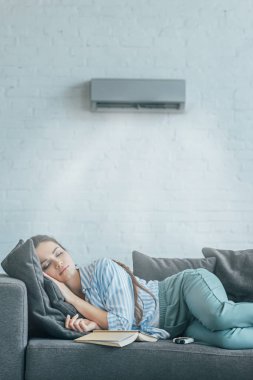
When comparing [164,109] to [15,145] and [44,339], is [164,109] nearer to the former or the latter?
[15,145]

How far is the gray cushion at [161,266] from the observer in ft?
11.3

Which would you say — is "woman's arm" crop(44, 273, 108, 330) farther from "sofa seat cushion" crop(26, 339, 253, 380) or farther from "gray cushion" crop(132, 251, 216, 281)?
"gray cushion" crop(132, 251, 216, 281)

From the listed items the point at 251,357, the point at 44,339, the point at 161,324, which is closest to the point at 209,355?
the point at 251,357

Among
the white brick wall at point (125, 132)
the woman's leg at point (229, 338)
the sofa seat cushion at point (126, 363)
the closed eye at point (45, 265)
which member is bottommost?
the sofa seat cushion at point (126, 363)

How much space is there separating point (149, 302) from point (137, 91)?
1908mm

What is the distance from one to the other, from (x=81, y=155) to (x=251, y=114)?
1194 mm

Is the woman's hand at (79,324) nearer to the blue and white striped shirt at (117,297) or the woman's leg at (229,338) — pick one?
the blue and white striped shirt at (117,297)

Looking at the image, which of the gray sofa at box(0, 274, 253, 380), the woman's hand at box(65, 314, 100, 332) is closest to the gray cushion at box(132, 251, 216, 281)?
the woman's hand at box(65, 314, 100, 332)

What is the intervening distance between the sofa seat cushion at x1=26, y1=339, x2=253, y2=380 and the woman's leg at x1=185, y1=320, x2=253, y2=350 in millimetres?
81

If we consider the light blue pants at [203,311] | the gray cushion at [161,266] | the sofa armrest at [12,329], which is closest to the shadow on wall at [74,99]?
the gray cushion at [161,266]

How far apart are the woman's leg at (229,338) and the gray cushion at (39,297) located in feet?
1.71

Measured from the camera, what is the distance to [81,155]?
4.75 metres

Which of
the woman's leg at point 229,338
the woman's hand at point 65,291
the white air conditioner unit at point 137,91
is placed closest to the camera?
the woman's leg at point 229,338

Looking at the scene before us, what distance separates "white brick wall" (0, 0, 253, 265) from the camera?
4707mm
